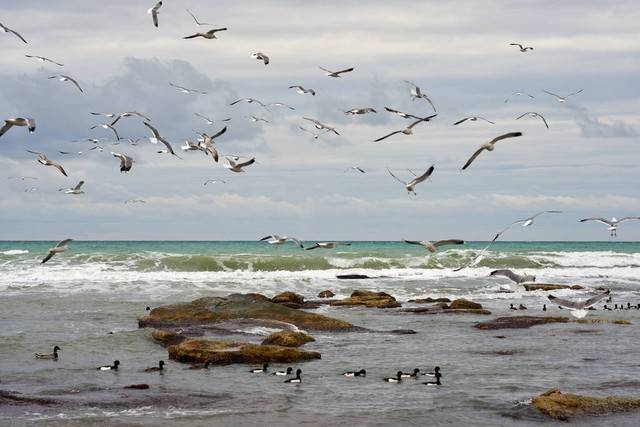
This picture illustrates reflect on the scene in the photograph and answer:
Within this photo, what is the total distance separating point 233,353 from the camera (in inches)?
879

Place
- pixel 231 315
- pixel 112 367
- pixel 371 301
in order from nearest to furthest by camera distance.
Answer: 1. pixel 112 367
2. pixel 231 315
3. pixel 371 301

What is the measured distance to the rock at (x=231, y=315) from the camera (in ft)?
96.3

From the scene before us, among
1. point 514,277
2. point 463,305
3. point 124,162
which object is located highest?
point 124,162

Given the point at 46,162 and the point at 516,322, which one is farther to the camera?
the point at 516,322

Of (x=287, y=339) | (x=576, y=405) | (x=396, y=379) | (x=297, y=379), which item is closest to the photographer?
(x=576, y=405)

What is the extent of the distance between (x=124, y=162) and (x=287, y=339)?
785 cm

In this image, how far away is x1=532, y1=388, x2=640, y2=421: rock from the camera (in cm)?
1656

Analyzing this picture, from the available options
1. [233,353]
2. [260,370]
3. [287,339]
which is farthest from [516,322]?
[260,370]

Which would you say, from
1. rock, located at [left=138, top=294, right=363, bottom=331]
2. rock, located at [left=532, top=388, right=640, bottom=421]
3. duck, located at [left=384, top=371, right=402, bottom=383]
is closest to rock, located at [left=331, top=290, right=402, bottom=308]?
rock, located at [left=138, top=294, right=363, bottom=331]

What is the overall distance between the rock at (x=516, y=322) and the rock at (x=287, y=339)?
25.7ft

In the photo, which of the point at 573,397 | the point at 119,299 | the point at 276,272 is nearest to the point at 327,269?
the point at 276,272

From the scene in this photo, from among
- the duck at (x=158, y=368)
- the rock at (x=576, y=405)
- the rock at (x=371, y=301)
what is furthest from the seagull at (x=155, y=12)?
the rock at (x=371, y=301)

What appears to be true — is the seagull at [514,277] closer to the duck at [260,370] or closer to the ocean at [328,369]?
the ocean at [328,369]

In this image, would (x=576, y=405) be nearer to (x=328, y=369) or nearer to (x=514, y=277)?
(x=514, y=277)
